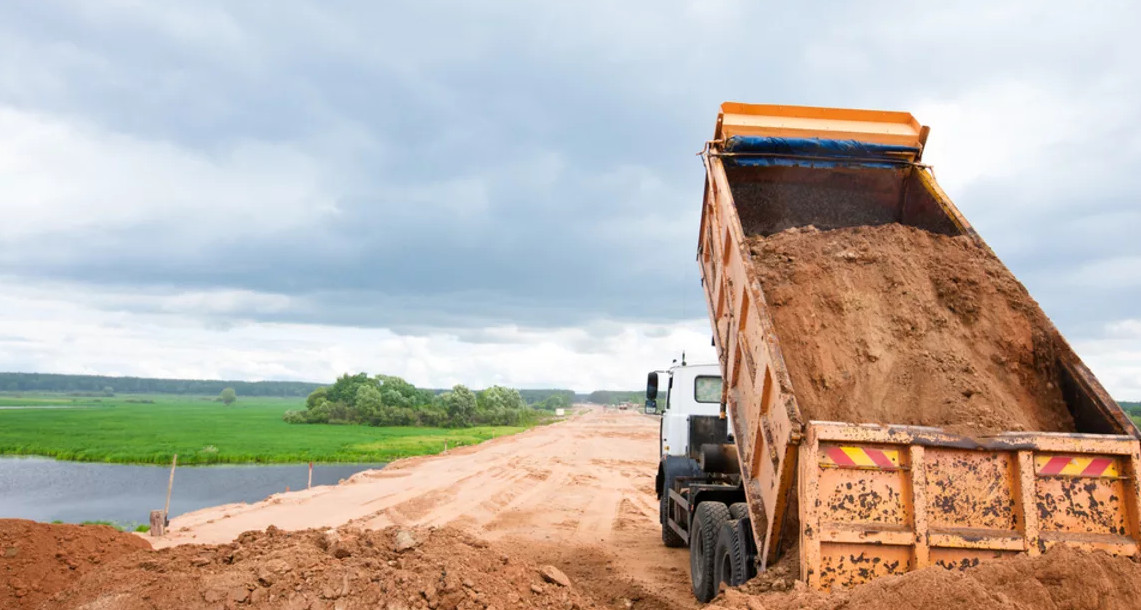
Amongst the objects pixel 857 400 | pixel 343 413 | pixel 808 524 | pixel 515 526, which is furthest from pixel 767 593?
pixel 343 413

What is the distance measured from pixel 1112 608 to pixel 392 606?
158 inches

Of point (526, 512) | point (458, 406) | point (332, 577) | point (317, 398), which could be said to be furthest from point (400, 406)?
point (332, 577)


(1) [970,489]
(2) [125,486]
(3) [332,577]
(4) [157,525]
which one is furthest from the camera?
(2) [125,486]

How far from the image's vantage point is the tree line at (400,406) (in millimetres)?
68438

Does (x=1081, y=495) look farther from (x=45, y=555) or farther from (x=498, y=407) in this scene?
(x=498, y=407)

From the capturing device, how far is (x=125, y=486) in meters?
27.0

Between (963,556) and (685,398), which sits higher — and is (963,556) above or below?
below

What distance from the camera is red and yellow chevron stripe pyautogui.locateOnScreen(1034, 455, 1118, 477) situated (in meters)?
4.06

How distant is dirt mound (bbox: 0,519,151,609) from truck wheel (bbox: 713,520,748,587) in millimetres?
5316

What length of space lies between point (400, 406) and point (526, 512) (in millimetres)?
59964

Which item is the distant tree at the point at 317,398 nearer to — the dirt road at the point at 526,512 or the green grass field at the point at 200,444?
the green grass field at the point at 200,444

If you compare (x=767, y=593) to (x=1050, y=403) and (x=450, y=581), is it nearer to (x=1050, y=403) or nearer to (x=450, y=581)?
(x=450, y=581)

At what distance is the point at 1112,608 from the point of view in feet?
10.9

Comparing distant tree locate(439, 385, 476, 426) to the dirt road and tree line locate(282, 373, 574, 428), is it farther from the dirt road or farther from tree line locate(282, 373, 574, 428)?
the dirt road
